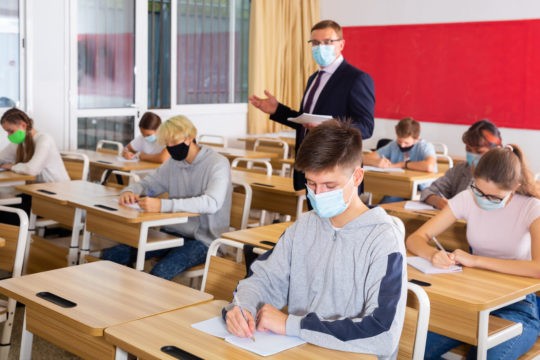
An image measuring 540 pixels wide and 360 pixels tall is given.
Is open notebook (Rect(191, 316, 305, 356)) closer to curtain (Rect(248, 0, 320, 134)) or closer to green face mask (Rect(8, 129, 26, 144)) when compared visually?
green face mask (Rect(8, 129, 26, 144))

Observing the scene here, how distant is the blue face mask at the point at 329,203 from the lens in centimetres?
204

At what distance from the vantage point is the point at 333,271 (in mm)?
2078

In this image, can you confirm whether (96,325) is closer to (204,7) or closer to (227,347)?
(227,347)

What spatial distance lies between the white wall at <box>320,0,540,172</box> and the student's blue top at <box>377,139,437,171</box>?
69.1 inches

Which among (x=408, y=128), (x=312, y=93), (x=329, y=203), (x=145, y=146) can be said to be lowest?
(x=145, y=146)

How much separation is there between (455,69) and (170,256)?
16.6 ft

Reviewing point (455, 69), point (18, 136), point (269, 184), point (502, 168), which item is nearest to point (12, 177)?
point (18, 136)

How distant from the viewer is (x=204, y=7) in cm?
834

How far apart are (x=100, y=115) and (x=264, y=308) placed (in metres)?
5.84

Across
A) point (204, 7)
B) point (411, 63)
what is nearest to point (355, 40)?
point (411, 63)

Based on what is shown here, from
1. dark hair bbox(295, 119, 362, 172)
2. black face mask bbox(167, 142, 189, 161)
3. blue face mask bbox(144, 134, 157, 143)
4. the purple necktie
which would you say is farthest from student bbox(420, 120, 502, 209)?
blue face mask bbox(144, 134, 157, 143)

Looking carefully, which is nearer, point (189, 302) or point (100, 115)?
point (189, 302)

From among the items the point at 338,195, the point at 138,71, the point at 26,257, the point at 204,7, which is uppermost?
the point at 204,7

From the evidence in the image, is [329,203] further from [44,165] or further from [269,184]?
[44,165]
